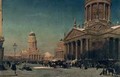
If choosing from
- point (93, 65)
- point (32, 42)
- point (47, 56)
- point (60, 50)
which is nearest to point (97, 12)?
point (93, 65)

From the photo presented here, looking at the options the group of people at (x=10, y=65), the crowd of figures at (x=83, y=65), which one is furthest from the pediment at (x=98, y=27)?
the group of people at (x=10, y=65)

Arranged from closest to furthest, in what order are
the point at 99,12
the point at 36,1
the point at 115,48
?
1. the point at 36,1
2. the point at 115,48
3. the point at 99,12

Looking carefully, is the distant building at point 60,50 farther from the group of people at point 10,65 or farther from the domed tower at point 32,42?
the group of people at point 10,65

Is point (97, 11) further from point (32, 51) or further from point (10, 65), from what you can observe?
point (10, 65)

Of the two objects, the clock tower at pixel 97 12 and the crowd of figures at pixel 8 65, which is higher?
the clock tower at pixel 97 12

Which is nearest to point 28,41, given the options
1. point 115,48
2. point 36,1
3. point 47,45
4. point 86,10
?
point 47,45

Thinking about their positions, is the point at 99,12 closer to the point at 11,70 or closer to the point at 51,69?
the point at 51,69

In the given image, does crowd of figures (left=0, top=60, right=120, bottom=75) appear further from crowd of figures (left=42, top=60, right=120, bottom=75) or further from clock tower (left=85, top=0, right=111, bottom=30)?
clock tower (left=85, top=0, right=111, bottom=30)
